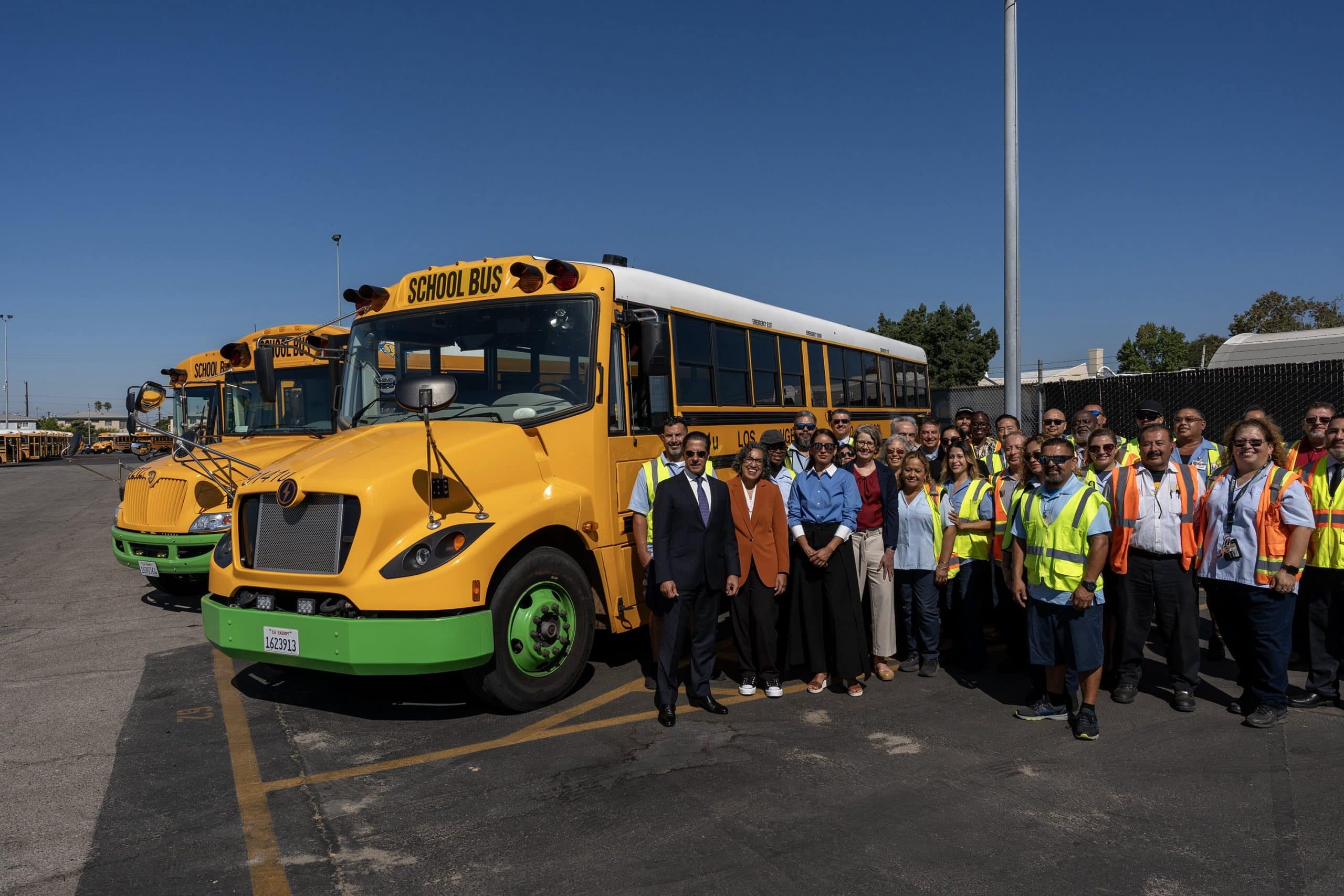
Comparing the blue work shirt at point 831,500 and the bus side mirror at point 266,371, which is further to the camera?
the bus side mirror at point 266,371

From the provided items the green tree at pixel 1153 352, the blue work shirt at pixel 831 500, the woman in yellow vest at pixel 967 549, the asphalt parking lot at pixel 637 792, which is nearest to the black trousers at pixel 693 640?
the asphalt parking lot at pixel 637 792

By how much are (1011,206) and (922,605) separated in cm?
682

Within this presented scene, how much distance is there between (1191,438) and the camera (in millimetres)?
6332

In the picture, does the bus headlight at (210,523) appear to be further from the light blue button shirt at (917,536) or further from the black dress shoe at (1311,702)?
the black dress shoe at (1311,702)

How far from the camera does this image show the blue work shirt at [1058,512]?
506 cm

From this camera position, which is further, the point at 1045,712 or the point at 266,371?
the point at 266,371

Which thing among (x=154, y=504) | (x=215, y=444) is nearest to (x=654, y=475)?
(x=154, y=504)

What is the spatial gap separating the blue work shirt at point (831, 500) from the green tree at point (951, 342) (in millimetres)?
41229

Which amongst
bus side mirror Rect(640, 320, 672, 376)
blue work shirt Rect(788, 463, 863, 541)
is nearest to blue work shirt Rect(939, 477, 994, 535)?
blue work shirt Rect(788, 463, 863, 541)

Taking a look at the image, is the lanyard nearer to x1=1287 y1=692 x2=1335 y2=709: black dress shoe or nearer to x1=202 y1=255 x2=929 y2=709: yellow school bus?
x1=1287 y1=692 x2=1335 y2=709: black dress shoe

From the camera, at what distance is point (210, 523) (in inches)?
343

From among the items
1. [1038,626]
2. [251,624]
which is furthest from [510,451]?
[1038,626]

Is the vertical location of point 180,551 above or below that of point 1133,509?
below

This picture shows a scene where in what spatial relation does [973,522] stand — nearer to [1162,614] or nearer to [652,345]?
[1162,614]
